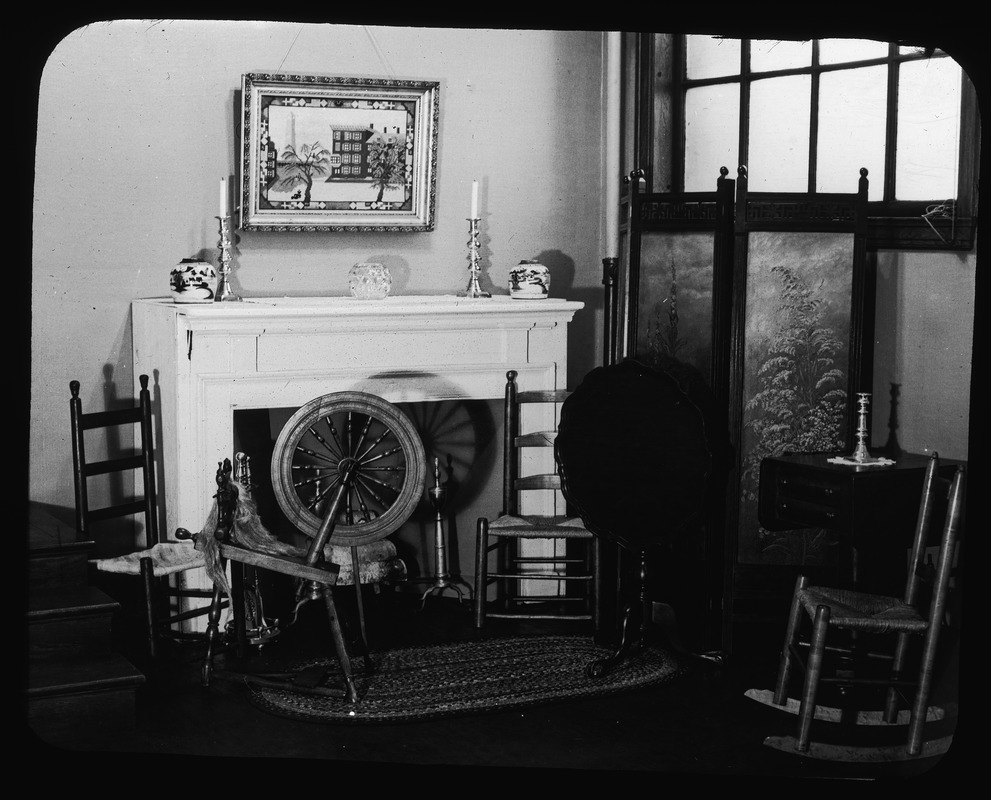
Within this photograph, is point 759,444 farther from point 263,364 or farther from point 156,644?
point 156,644

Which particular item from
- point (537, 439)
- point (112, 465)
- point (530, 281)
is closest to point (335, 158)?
point (530, 281)

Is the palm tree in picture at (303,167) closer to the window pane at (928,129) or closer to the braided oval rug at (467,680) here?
the braided oval rug at (467,680)

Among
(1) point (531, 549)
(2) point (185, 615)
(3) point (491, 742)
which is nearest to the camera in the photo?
(3) point (491, 742)

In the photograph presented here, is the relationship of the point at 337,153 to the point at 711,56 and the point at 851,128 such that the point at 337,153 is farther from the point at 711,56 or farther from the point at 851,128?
the point at 851,128

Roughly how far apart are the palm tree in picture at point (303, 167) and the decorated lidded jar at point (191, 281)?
48 cm

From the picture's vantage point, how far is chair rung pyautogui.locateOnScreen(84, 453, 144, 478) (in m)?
4.39

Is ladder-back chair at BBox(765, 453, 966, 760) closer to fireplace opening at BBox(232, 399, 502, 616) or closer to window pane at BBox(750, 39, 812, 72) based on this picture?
window pane at BBox(750, 39, 812, 72)

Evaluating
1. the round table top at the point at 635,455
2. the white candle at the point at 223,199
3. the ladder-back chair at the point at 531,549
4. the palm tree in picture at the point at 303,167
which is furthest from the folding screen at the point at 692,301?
the white candle at the point at 223,199

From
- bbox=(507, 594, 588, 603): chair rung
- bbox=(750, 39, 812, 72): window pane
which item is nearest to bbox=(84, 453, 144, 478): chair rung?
bbox=(507, 594, 588, 603): chair rung

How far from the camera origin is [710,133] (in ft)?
16.5

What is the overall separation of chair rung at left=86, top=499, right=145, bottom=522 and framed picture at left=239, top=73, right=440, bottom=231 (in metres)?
1.13

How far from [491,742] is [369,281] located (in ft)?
6.48

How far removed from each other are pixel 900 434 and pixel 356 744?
7.40 ft

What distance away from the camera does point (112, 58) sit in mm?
4547
